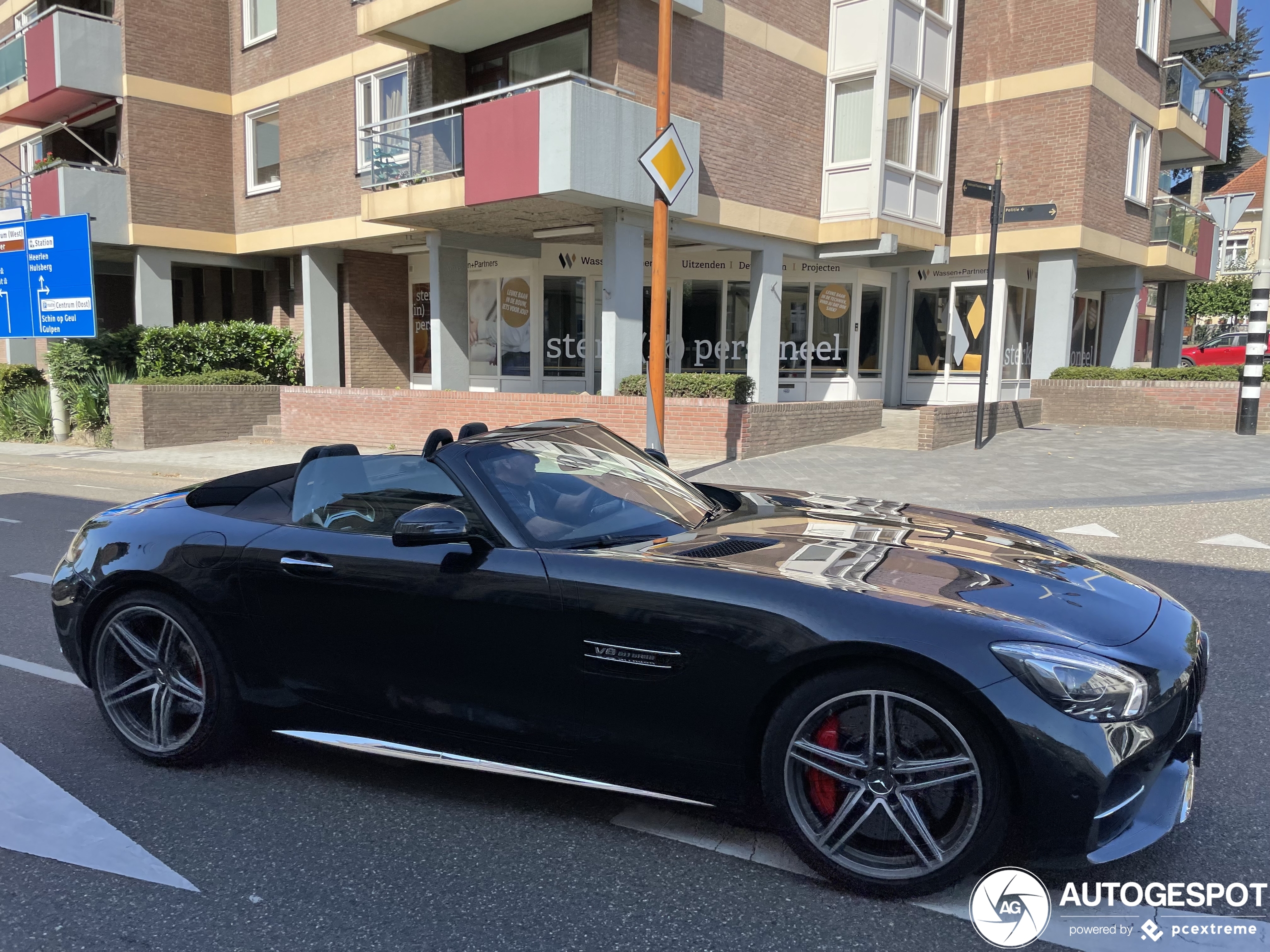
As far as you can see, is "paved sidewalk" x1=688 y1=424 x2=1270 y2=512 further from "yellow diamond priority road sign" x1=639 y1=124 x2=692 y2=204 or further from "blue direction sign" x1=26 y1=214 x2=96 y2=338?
"blue direction sign" x1=26 y1=214 x2=96 y2=338

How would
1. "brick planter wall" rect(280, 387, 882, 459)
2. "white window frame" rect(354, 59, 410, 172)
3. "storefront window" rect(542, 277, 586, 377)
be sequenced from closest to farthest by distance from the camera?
1. "brick planter wall" rect(280, 387, 882, 459)
2. "white window frame" rect(354, 59, 410, 172)
3. "storefront window" rect(542, 277, 586, 377)

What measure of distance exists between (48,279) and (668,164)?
1364 cm

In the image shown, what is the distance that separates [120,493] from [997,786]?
1179cm

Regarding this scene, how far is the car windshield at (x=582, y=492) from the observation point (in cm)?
343

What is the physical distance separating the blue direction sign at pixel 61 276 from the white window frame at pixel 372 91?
510 centimetres

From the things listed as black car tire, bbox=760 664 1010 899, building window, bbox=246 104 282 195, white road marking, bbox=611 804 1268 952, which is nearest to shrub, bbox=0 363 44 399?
building window, bbox=246 104 282 195

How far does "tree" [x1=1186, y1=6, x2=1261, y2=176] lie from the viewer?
39.5m

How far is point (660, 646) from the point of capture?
294cm

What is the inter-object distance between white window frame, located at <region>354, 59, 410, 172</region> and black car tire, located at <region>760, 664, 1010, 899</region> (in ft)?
57.0

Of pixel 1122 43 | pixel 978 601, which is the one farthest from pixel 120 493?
pixel 1122 43

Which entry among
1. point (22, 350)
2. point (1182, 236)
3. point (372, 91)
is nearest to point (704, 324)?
point (372, 91)

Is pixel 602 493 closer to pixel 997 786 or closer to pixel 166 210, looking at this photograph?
pixel 997 786

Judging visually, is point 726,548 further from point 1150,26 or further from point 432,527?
point 1150,26

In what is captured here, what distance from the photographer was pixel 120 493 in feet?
38.9
